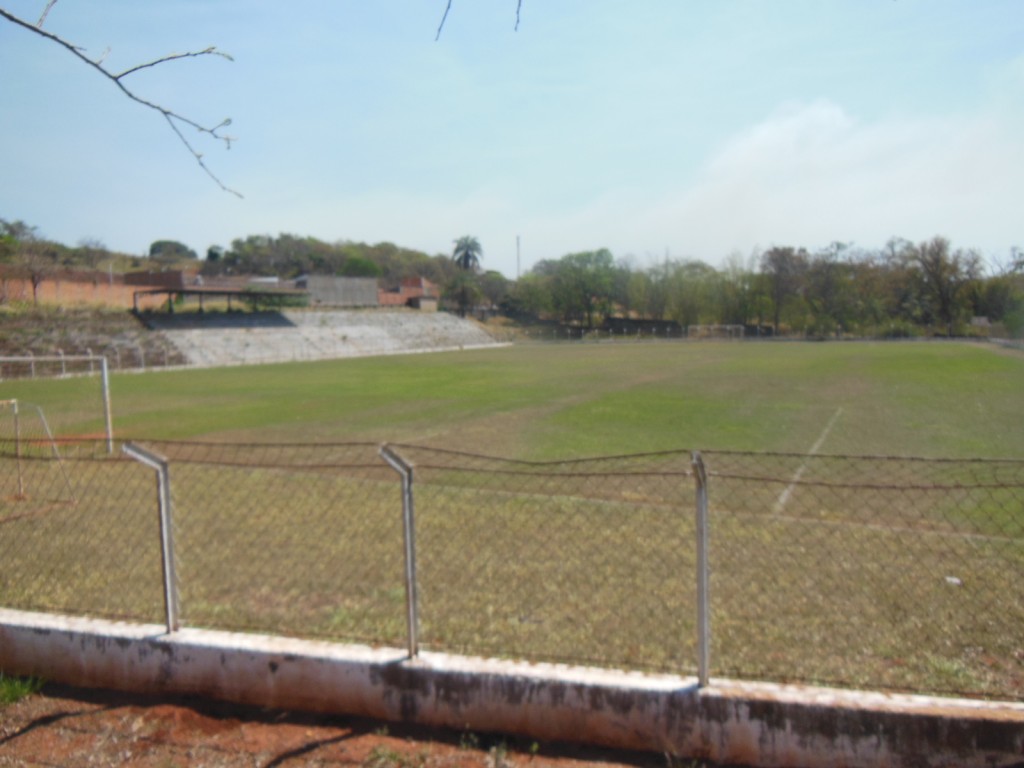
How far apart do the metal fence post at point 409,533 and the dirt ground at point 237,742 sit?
0.46 meters

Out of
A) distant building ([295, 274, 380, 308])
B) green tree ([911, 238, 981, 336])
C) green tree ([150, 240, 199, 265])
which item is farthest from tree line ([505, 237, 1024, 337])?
green tree ([150, 240, 199, 265])

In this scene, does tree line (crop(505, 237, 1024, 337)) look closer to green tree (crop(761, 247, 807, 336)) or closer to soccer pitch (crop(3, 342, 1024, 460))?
green tree (crop(761, 247, 807, 336))

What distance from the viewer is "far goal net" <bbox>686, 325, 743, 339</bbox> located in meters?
86.2

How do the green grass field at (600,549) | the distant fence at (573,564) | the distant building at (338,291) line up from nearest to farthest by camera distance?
the distant fence at (573,564) → the green grass field at (600,549) → the distant building at (338,291)

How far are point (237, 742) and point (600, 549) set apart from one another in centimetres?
377

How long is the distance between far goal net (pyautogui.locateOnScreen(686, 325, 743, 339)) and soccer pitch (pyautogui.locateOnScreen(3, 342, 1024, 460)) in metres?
52.1

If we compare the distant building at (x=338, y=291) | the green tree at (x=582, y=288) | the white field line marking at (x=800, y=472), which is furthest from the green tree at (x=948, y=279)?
the white field line marking at (x=800, y=472)

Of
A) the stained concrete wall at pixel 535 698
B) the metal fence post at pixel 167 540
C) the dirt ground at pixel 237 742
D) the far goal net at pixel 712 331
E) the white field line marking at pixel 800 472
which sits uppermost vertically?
the far goal net at pixel 712 331

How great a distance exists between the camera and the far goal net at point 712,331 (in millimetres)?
86238

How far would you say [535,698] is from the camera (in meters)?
3.58

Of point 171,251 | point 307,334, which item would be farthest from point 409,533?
point 171,251

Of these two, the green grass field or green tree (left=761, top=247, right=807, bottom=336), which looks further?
green tree (left=761, top=247, right=807, bottom=336)

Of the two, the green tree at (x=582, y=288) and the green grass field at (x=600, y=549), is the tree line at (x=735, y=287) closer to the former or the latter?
the green tree at (x=582, y=288)

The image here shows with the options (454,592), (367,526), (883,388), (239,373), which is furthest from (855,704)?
(239,373)
